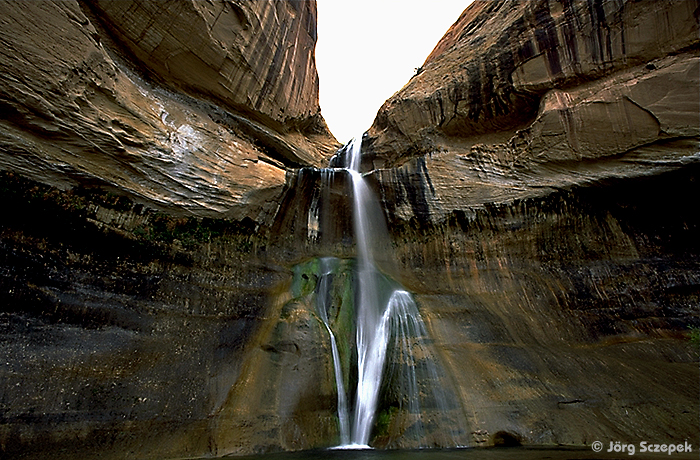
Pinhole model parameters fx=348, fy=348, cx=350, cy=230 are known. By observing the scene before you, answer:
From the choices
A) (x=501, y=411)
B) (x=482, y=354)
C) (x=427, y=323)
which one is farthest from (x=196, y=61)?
(x=501, y=411)

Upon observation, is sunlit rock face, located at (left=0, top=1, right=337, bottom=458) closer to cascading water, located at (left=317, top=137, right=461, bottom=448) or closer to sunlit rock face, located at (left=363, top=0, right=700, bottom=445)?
cascading water, located at (left=317, top=137, right=461, bottom=448)

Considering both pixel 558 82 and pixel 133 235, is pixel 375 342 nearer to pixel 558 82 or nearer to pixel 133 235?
pixel 133 235

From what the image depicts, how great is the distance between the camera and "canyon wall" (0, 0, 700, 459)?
19.3ft

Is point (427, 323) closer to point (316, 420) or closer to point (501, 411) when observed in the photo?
point (501, 411)

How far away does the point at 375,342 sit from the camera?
8.51 metres

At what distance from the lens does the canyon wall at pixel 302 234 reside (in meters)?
5.88

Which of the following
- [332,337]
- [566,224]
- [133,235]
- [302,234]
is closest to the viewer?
[133,235]

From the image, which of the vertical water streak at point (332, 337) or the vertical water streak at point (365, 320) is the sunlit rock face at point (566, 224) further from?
the vertical water streak at point (332, 337)

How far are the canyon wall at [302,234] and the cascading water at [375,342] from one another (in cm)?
29

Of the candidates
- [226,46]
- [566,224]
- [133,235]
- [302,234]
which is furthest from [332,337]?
[226,46]

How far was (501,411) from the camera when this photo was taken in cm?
664

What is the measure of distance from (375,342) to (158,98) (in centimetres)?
790

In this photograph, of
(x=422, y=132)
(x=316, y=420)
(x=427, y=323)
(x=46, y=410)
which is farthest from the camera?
(x=422, y=132)

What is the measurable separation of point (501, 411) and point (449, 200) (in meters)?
5.19
